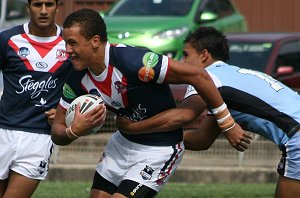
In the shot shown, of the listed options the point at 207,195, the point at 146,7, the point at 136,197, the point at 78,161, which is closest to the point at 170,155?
the point at 136,197

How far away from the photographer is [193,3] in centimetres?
1780

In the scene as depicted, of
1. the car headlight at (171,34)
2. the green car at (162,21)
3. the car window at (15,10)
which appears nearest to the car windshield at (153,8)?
the green car at (162,21)

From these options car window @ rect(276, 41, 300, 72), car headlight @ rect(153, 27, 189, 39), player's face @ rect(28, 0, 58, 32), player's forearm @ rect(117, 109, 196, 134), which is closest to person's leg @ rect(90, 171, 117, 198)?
player's forearm @ rect(117, 109, 196, 134)

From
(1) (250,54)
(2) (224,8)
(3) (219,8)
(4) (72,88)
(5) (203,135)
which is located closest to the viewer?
(4) (72,88)

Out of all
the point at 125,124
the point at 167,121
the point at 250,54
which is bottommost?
the point at 250,54

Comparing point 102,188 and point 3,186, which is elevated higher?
point 102,188

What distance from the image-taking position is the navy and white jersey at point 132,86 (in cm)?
744

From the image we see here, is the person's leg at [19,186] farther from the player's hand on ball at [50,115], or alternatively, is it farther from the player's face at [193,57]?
the player's face at [193,57]

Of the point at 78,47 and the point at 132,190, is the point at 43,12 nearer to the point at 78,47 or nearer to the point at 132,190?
the point at 78,47

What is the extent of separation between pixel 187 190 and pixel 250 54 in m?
3.27

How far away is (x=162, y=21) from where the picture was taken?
55.8 feet

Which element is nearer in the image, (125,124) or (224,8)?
(125,124)

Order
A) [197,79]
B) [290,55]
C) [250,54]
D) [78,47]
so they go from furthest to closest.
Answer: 1. [290,55]
2. [250,54]
3. [78,47]
4. [197,79]

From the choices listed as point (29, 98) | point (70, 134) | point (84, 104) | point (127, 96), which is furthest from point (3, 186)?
point (127, 96)
